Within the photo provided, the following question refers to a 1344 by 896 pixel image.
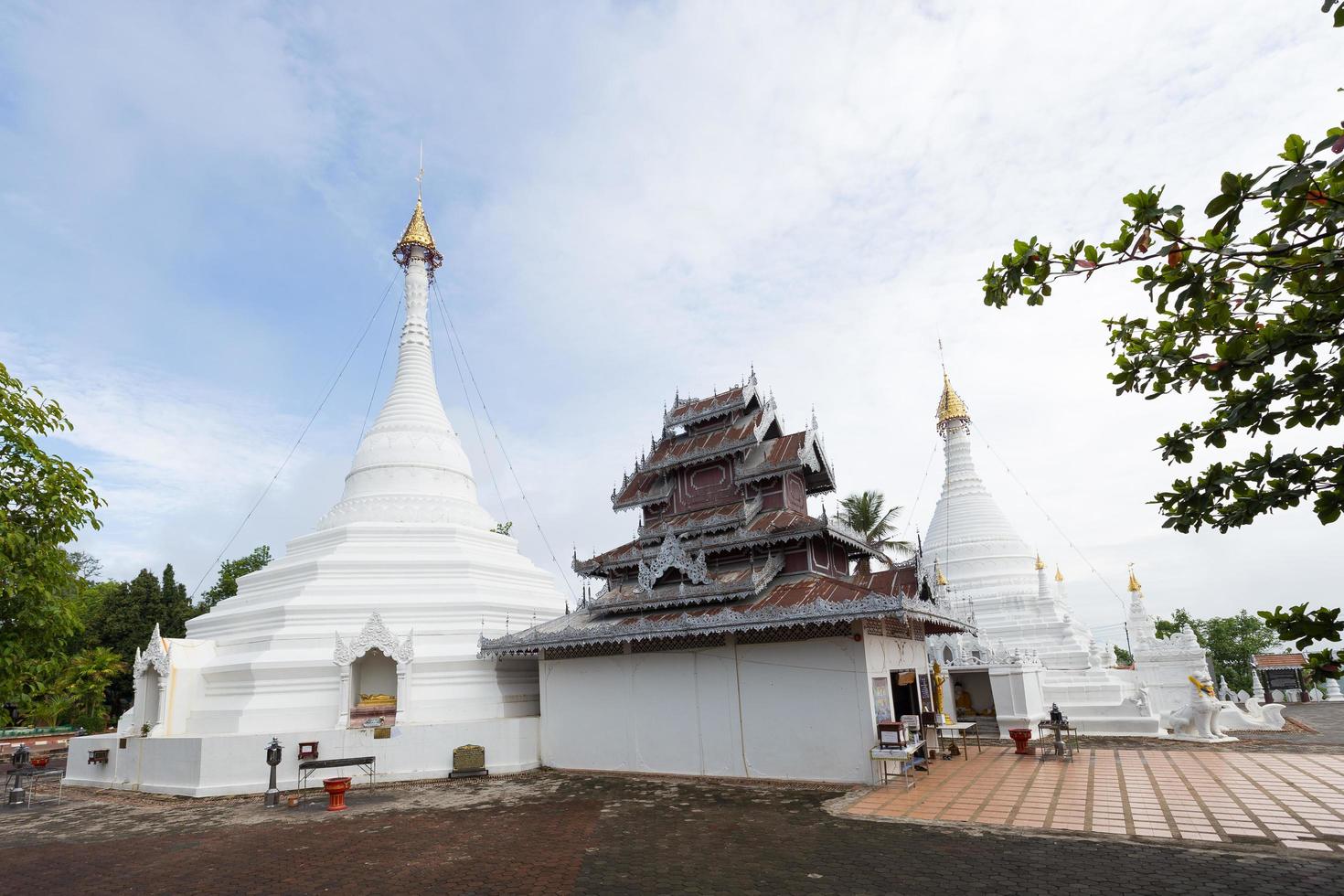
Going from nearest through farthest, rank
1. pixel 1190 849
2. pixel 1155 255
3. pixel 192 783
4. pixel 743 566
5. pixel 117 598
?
pixel 1155 255, pixel 1190 849, pixel 192 783, pixel 743 566, pixel 117 598

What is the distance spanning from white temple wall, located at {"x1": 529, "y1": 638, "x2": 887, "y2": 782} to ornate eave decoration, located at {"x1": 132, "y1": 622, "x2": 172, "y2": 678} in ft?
32.3

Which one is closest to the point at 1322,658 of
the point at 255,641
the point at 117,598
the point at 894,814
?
the point at 894,814

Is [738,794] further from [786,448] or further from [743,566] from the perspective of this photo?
[786,448]

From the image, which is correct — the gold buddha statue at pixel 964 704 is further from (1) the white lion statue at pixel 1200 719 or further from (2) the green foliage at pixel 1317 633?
(2) the green foliage at pixel 1317 633

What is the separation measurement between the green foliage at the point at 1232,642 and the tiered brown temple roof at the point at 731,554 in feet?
123

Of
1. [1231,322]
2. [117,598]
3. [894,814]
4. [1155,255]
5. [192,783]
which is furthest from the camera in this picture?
[117,598]

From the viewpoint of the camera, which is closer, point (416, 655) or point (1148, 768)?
point (1148, 768)

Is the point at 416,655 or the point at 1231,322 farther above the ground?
the point at 1231,322

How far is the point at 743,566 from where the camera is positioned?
18188 millimetres

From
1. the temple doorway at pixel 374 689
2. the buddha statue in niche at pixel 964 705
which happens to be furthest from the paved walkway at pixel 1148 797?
the temple doorway at pixel 374 689

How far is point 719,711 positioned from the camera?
1647 centimetres

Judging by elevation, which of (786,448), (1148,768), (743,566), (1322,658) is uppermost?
(786,448)

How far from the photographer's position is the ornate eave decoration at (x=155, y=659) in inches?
757

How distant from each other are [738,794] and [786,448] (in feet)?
28.2
